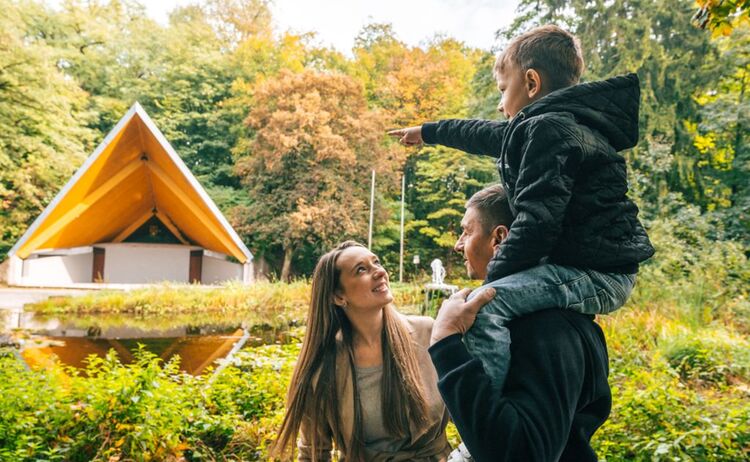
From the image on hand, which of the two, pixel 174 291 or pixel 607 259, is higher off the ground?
pixel 607 259

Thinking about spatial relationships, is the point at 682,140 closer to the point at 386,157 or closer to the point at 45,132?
the point at 386,157

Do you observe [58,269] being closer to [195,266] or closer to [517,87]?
[195,266]

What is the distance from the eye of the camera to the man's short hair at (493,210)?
41.1 inches

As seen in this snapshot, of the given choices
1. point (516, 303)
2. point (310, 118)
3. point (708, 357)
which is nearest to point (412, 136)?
point (516, 303)

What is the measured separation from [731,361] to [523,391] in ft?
15.5

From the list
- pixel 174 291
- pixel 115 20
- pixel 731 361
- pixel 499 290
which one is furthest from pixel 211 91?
pixel 499 290

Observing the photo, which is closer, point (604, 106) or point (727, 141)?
point (604, 106)

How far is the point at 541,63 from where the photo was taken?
40.5 inches

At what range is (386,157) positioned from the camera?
17000mm

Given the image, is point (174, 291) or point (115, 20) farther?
point (115, 20)

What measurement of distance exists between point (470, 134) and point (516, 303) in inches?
20.7

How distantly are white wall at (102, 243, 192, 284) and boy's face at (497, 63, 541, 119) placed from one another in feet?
51.8

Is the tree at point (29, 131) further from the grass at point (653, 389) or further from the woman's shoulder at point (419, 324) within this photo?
the woman's shoulder at point (419, 324)

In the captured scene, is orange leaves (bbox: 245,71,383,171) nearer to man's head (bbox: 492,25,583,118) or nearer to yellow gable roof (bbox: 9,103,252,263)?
yellow gable roof (bbox: 9,103,252,263)
